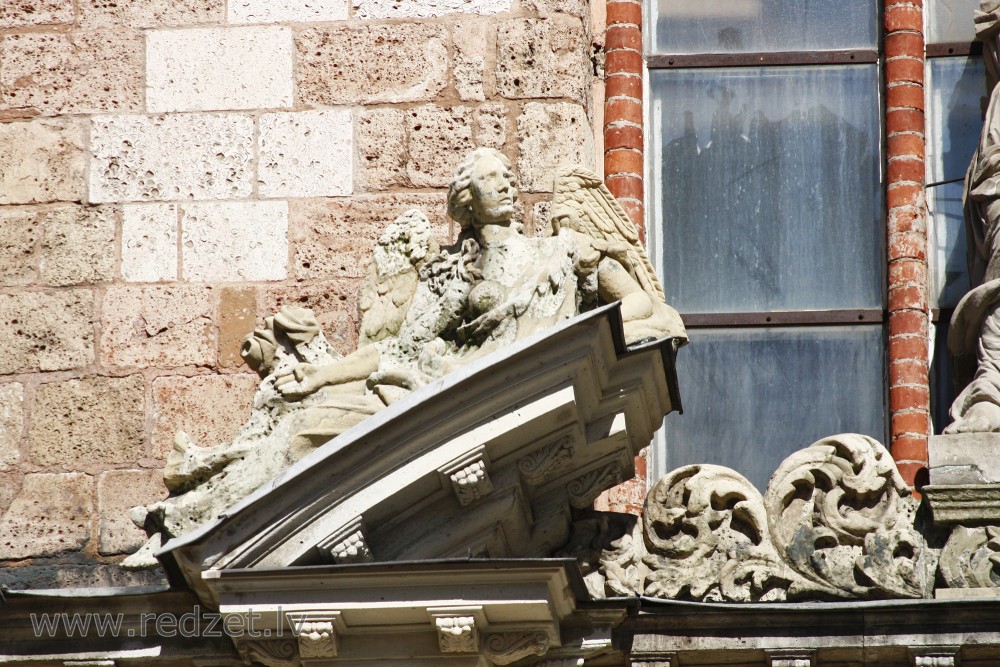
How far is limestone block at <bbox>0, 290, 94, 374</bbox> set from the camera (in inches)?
323

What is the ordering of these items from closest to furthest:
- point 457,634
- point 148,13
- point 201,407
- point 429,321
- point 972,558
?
point 457,634 → point 972,558 → point 429,321 → point 201,407 → point 148,13

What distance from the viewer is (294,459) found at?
7.13 m

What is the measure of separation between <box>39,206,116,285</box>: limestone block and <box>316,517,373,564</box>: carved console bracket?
71.0 inches

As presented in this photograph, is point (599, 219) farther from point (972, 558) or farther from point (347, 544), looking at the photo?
point (972, 558)

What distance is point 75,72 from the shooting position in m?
8.54

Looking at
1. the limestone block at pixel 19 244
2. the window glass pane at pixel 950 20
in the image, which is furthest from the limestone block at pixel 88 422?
the window glass pane at pixel 950 20

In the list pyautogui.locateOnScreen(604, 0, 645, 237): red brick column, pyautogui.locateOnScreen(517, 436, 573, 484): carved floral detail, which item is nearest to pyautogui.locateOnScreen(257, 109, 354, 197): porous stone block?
pyautogui.locateOnScreen(604, 0, 645, 237): red brick column

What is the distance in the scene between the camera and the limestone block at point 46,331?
821 cm

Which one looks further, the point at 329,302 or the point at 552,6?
the point at 552,6

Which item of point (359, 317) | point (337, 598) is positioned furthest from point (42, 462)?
point (337, 598)

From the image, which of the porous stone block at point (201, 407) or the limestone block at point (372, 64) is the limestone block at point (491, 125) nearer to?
the limestone block at point (372, 64)

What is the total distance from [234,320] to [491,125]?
3.50 feet

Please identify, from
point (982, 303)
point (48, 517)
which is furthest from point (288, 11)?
point (982, 303)

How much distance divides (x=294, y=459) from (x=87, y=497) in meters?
1.17
